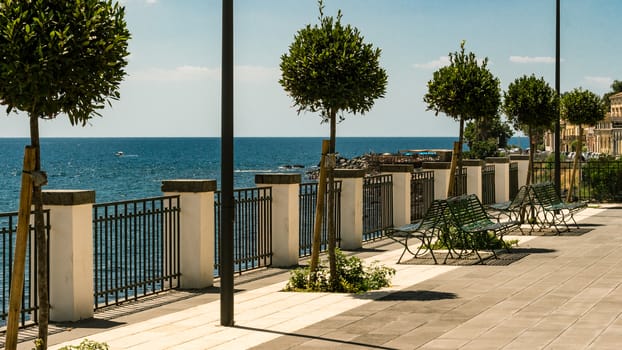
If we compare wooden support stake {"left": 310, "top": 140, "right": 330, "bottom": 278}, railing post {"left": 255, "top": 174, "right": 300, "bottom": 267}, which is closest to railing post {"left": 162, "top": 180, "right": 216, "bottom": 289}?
wooden support stake {"left": 310, "top": 140, "right": 330, "bottom": 278}

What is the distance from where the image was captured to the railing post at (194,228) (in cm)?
1312

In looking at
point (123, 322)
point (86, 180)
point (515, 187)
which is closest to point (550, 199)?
point (515, 187)

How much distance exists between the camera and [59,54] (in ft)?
22.8

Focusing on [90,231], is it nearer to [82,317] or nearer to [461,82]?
[82,317]

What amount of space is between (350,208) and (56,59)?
11.5 m

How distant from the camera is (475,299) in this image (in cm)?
1206

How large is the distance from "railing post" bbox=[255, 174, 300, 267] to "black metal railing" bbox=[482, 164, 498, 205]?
41.0 feet

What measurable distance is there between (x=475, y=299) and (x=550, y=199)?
31.8 ft

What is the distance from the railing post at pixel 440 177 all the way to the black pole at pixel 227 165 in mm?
13641

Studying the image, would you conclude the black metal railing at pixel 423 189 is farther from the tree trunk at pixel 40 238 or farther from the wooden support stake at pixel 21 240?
the wooden support stake at pixel 21 240

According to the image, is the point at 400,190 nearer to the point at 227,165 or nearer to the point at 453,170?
the point at 453,170

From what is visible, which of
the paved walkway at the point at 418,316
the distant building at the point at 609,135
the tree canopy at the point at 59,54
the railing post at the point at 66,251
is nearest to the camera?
the tree canopy at the point at 59,54

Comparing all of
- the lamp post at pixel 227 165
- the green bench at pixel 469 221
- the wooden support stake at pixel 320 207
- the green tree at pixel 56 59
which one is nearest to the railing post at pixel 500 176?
the green bench at pixel 469 221

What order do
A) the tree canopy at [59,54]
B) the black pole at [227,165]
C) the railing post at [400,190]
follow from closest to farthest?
1. the tree canopy at [59,54]
2. the black pole at [227,165]
3. the railing post at [400,190]
